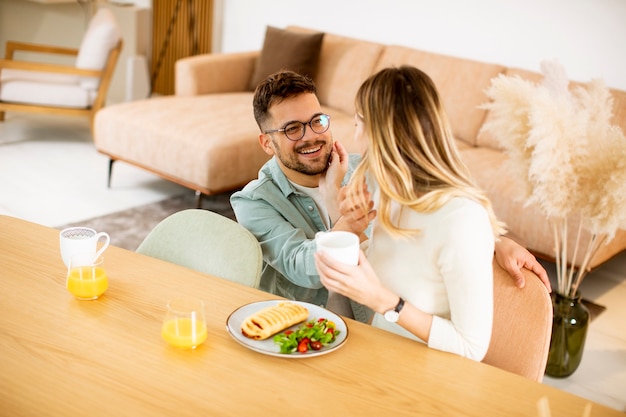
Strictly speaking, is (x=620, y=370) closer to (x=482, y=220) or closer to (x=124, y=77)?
(x=482, y=220)

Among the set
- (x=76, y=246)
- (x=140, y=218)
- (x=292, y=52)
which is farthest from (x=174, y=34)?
(x=76, y=246)

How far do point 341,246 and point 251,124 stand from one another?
286 centimetres

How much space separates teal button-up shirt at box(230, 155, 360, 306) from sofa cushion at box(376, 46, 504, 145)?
6.78 ft

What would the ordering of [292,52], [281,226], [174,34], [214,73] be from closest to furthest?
[281,226] → [292,52] → [214,73] → [174,34]

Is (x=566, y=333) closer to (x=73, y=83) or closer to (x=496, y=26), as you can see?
(x=496, y=26)

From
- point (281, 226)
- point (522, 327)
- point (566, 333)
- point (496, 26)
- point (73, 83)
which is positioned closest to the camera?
point (522, 327)

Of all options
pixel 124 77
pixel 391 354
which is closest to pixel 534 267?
pixel 391 354

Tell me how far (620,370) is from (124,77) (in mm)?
4685

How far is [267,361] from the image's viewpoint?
1380mm

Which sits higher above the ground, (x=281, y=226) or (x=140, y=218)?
(x=281, y=226)

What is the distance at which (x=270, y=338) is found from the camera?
144 centimetres

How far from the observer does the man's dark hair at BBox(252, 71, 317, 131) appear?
2.02 meters

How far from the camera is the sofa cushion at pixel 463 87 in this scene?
4.07 meters

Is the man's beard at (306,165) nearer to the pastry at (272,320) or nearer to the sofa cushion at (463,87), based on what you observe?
the pastry at (272,320)
